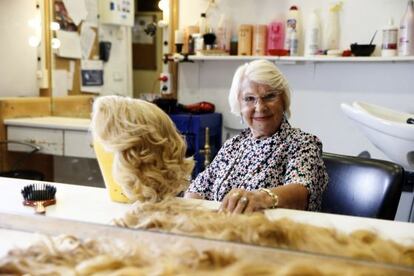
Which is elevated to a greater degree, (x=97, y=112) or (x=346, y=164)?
(x=97, y=112)

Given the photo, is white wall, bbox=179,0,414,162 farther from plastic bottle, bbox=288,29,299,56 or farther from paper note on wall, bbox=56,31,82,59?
paper note on wall, bbox=56,31,82,59

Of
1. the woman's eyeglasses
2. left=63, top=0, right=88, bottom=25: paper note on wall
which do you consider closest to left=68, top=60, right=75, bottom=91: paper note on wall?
left=63, top=0, right=88, bottom=25: paper note on wall

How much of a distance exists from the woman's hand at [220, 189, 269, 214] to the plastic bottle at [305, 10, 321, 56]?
5.67 feet

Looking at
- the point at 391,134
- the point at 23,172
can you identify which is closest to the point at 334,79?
the point at 391,134

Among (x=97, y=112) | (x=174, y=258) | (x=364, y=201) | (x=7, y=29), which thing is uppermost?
(x=7, y=29)

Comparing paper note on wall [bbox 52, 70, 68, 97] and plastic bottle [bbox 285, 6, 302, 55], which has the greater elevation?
plastic bottle [bbox 285, 6, 302, 55]

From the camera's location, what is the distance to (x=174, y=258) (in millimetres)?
666

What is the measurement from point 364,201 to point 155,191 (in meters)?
0.69

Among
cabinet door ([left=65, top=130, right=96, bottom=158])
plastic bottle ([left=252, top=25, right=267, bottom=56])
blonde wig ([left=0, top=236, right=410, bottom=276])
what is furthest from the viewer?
plastic bottle ([left=252, top=25, right=267, bottom=56])

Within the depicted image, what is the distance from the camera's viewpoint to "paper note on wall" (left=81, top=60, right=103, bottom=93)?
3053 millimetres

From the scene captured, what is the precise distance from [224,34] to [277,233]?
232 cm

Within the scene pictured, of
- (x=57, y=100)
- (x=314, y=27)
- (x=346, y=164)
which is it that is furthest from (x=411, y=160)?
(x=57, y=100)

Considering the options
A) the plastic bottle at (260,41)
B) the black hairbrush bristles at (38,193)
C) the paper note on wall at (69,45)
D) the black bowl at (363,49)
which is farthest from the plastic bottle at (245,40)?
the black hairbrush bristles at (38,193)

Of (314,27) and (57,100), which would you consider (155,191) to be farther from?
(57,100)
